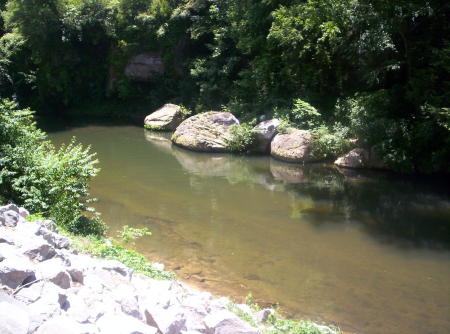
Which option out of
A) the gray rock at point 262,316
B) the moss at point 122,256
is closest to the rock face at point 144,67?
the moss at point 122,256

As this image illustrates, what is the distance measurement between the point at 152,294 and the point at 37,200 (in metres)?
3.73

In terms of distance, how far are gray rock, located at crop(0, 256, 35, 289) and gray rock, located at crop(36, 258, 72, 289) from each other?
0.11 meters

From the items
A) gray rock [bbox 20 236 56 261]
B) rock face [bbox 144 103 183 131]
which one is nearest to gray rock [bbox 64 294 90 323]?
gray rock [bbox 20 236 56 261]

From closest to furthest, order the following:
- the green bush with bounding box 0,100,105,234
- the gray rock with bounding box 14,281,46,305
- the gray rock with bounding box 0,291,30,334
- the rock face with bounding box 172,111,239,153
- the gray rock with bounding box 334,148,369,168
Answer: the gray rock with bounding box 0,291,30,334, the gray rock with bounding box 14,281,46,305, the green bush with bounding box 0,100,105,234, the gray rock with bounding box 334,148,369,168, the rock face with bounding box 172,111,239,153

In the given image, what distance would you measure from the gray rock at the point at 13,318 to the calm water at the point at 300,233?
4.35 m

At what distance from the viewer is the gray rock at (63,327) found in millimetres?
3959

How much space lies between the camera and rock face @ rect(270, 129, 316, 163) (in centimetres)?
1607

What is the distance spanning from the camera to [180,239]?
10.1m

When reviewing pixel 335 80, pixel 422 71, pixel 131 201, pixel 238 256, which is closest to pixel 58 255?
pixel 238 256

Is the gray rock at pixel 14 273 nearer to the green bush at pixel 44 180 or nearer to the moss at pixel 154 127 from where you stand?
the green bush at pixel 44 180

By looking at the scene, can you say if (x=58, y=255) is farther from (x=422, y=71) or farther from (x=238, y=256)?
(x=422, y=71)

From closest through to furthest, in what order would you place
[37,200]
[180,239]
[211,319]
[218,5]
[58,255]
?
[211,319] → [58,255] → [37,200] → [180,239] → [218,5]

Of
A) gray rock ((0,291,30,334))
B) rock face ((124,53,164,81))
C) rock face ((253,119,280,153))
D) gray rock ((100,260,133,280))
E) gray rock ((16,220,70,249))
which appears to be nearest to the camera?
gray rock ((0,291,30,334))

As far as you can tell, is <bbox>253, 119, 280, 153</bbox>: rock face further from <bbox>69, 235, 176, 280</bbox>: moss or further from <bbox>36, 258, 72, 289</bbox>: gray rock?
<bbox>36, 258, 72, 289</bbox>: gray rock
